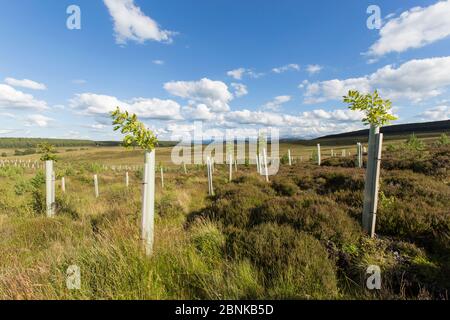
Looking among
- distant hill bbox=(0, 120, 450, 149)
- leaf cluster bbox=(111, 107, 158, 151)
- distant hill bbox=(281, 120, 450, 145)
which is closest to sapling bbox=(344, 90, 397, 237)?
leaf cluster bbox=(111, 107, 158, 151)

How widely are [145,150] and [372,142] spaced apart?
13.9 feet

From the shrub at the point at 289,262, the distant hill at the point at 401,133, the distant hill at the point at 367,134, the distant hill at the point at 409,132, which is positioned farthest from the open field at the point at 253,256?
the distant hill at the point at 409,132

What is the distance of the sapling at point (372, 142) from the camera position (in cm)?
471

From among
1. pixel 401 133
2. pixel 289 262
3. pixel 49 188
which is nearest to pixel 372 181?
pixel 289 262

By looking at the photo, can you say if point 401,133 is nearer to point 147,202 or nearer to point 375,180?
point 375,180

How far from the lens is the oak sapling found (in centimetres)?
368

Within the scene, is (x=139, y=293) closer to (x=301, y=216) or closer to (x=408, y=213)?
(x=301, y=216)

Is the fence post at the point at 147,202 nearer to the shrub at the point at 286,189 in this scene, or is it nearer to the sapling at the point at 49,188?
the sapling at the point at 49,188

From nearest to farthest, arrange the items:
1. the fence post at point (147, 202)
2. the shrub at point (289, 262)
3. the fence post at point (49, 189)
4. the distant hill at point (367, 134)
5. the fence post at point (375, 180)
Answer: the shrub at point (289, 262)
the fence post at point (147, 202)
the fence post at point (375, 180)
the fence post at point (49, 189)
the distant hill at point (367, 134)

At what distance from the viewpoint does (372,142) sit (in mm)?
4859

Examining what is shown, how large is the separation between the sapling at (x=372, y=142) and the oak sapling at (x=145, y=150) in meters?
3.83

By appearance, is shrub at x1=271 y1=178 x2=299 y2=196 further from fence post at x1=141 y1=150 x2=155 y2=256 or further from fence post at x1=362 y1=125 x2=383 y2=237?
fence post at x1=141 y1=150 x2=155 y2=256
